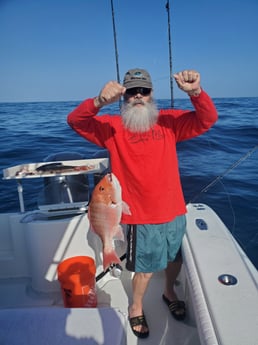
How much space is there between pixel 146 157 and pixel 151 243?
687mm

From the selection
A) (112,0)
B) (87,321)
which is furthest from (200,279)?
(112,0)

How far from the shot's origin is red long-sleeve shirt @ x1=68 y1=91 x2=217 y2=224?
6.43 feet

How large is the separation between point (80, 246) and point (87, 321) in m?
1.34

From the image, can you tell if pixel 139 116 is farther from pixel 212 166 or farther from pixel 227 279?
pixel 212 166

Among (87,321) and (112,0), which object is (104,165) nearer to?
(87,321)

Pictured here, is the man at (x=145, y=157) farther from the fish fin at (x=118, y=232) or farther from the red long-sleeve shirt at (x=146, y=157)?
the fish fin at (x=118, y=232)

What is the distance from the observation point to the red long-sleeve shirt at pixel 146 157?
1.96 m

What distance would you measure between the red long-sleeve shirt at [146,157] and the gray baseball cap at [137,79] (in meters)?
0.30

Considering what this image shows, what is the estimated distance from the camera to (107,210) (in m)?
1.73

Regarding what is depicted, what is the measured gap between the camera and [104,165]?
276 centimetres

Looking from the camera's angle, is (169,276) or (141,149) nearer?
(141,149)

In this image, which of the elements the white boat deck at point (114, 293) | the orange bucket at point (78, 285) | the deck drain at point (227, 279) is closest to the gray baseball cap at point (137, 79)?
the white boat deck at point (114, 293)

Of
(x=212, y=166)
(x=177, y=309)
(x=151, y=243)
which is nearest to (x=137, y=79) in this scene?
(x=151, y=243)

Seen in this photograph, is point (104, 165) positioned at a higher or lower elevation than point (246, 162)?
higher
